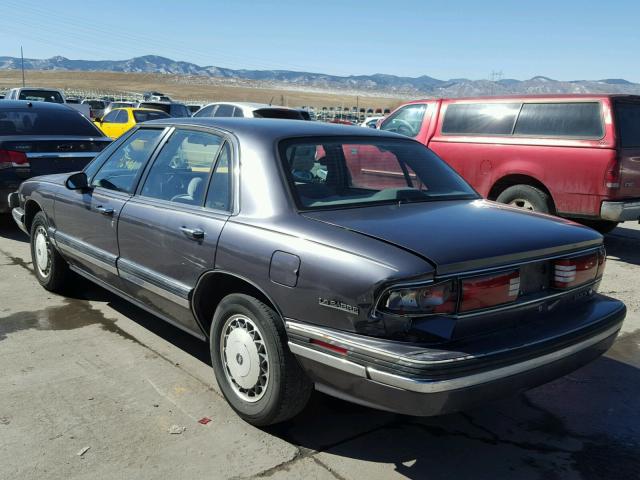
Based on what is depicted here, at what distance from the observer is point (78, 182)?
14.6 feet

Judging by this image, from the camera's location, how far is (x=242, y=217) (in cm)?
313

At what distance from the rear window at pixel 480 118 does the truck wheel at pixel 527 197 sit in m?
0.82

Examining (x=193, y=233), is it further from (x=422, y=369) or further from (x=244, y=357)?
(x=422, y=369)

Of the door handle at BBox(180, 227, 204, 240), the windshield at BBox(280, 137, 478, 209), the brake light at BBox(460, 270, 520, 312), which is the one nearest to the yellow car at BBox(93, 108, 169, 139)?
the windshield at BBox(280, 137, 478, 209)

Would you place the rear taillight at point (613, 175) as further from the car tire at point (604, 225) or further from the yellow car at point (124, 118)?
the yellow car at point (124, 118)

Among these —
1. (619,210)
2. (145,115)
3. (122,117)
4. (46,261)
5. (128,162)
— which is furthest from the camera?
(122,117)

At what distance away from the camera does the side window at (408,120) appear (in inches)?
361

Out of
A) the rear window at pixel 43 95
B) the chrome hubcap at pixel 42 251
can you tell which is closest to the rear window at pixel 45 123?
the chrome hubcap at pixel 42 251

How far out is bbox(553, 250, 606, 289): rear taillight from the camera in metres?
2.99

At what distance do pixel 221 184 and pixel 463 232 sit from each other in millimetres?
1377

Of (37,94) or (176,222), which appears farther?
(37,94)

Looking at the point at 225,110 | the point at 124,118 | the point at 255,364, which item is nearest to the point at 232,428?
the point at 255,364

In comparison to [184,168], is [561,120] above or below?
above

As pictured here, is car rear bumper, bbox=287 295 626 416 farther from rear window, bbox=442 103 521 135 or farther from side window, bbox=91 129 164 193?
rear window, bbox=442 103 521 135
